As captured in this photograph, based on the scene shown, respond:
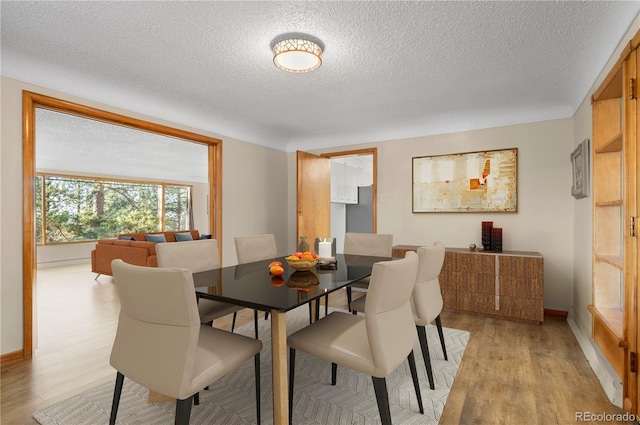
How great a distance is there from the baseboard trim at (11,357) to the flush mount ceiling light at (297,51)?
111 inches

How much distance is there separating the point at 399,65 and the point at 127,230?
8.39m

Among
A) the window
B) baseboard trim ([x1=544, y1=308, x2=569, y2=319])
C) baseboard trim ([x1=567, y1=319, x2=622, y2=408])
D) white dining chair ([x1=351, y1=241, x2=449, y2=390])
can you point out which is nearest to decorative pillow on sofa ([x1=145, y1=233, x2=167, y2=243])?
the window

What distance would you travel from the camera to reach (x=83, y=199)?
7.76m

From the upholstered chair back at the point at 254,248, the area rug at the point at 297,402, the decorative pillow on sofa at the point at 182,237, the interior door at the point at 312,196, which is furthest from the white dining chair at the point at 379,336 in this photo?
the decorative pillow on sofa at the point at 182,237

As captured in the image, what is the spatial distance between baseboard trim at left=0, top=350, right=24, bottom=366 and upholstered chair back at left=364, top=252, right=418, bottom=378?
2.65 m

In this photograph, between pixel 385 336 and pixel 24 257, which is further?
pixel 24 257

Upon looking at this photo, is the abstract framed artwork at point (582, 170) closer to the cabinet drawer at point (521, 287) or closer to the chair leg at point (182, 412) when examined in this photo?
the cabinet drawer at point (521, 287)

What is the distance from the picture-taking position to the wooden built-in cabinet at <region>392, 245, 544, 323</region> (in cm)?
317

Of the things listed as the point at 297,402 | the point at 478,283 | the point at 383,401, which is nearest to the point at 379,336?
the point at 383,401

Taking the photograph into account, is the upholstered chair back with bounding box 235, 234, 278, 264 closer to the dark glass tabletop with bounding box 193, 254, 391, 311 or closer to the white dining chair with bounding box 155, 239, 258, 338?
the white dining chair with bounding box 155, 239, 258, 338

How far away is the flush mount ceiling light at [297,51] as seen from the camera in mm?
2047

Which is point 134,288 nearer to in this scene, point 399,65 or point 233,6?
point 233,6

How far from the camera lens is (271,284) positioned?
181 centimetres

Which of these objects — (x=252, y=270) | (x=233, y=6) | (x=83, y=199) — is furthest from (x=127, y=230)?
(x=233, y=6)
